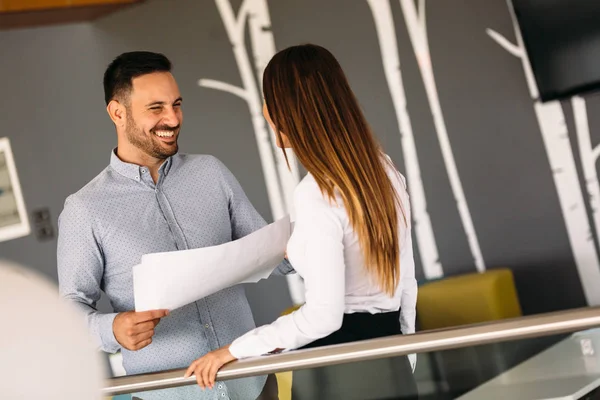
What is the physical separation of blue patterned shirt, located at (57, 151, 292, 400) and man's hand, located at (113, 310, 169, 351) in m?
0.20

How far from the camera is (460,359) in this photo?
5.14 ft

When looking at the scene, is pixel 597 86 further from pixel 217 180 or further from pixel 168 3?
pixel 168 3

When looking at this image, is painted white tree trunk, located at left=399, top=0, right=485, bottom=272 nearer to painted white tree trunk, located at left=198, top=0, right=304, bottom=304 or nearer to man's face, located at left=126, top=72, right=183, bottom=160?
painted white tree trunk, located at left=198, top=0, right=304, bottom=304

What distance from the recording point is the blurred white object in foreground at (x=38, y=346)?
0.77 m

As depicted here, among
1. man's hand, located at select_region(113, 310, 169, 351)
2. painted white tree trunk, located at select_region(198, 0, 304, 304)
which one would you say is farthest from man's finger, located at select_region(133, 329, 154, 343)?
painted white tree trunk, located at select_region(198, 0, 304, 304)

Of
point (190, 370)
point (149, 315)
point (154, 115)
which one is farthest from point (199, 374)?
point (154, 115)

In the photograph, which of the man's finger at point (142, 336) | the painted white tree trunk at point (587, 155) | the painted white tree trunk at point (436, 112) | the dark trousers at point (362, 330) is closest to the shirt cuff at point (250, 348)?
the dark trousers at point (362, 330)

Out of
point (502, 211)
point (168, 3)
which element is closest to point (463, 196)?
point (502, 211)

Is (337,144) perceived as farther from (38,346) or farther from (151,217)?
(38,346)

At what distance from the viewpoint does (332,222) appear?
1.58m

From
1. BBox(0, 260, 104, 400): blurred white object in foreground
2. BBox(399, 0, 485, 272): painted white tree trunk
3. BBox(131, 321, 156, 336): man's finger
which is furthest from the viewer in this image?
BBox(399, 0, 485, 272): painted white tree trunk

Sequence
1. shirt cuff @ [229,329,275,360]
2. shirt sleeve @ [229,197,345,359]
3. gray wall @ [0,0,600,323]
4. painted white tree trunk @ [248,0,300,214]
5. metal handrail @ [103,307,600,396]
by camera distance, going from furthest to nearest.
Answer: painted white tree trunk @ [248,0,300,214], gray wall @ [0,0,600,323], shirt cuff @ [229,329,275,360], shirt sleeve @ [229,197,345,359], metal handrail @ [103,307,600,396]

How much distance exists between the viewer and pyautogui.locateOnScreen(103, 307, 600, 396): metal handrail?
1407 mm

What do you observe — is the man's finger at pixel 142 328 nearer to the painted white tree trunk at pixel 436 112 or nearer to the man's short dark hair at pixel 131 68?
the man's short dark hair at pixel 131 68
